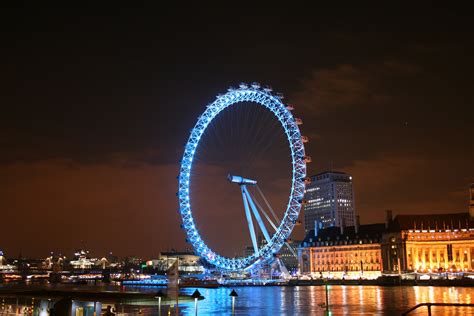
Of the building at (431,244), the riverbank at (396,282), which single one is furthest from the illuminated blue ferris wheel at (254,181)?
the building at (431,244)

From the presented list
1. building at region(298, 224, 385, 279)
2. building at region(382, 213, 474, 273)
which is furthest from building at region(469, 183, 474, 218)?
building at region(298, 224, 385, 279)

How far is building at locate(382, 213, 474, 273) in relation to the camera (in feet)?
501

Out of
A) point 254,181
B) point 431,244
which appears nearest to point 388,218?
point 431,244

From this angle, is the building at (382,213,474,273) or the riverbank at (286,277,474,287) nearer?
the riverbank at (286,277,474,287)

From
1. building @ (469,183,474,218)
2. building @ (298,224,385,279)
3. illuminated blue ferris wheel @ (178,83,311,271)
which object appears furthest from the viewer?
building @ (298,224,385,279)

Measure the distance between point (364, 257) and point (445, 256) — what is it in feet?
76.1

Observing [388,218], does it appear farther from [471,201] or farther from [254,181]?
[254,181]

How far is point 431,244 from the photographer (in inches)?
6117

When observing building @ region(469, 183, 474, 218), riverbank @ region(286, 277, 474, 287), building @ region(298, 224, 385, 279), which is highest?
building @ region(469, 183, 474, 218)

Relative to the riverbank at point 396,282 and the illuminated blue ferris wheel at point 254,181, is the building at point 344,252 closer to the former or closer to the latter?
the riverbank at point 396,282

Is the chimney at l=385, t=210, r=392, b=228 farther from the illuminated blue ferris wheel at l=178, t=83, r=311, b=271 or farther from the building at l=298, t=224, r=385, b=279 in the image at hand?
the illuminated blue ferris wheel at l=178, t=83, r=311, b=271

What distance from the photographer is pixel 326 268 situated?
180 metres

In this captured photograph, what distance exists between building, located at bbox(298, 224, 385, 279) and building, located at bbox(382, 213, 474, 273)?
6698mm

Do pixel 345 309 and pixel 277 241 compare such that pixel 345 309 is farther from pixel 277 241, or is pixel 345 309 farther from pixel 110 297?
pixel 277 241
